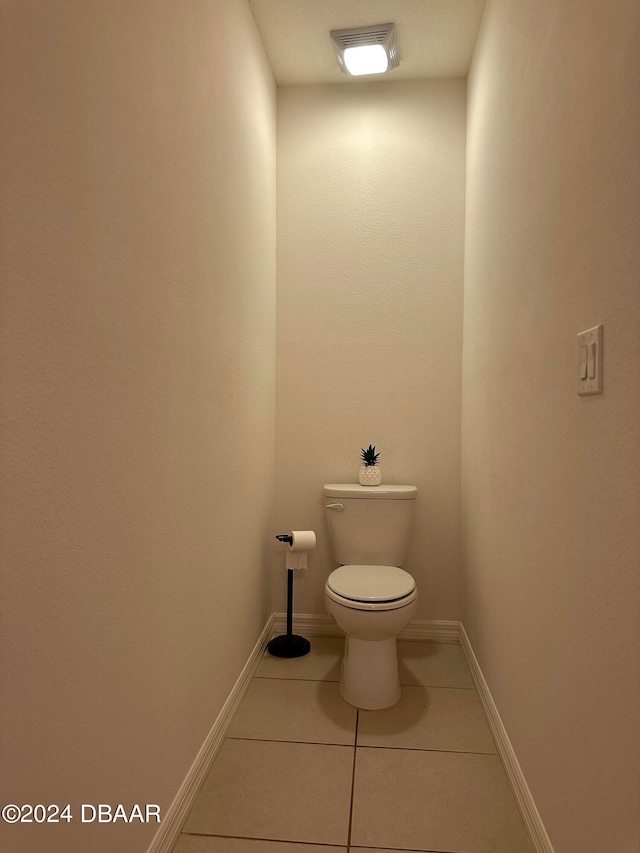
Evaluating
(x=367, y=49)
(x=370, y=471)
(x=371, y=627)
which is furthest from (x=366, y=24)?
(x=371, y=627)

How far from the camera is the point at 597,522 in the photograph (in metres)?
1.00

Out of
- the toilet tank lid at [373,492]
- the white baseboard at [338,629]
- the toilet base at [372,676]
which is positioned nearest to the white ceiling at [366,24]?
the toilet tank lid at [373,492]

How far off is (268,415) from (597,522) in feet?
5.57

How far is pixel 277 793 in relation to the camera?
1.53 m

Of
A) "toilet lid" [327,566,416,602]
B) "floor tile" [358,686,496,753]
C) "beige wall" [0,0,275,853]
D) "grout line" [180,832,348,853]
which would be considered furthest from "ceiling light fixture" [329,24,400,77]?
"grout line" [180,832,348,853]

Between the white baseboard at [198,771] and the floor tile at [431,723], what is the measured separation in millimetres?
446

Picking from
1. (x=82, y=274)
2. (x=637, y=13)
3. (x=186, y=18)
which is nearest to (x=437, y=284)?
(x=186, y=18)

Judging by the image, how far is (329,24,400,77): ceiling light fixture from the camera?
2223 millimetres

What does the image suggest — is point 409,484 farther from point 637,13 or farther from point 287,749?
point 637,13

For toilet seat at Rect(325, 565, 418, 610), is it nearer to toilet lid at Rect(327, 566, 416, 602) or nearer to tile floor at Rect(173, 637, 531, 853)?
toilet lid at Rect(327, 566, 416, 602)

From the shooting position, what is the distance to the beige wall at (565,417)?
34.9 inches

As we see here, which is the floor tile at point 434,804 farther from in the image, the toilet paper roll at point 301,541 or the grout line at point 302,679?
the toilet paper roll at point 301,541

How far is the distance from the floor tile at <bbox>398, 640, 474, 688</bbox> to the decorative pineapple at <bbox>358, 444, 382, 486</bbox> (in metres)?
0.76

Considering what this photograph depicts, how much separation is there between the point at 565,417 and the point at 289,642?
1718 millimetres
